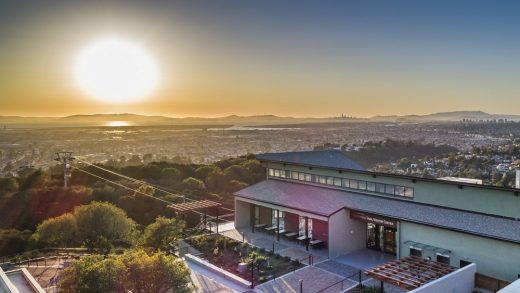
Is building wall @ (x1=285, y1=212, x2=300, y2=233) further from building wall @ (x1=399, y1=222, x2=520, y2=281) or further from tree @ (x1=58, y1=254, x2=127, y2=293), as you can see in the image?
tree @ (x1=58, y1=254, x2=127, y2=293)

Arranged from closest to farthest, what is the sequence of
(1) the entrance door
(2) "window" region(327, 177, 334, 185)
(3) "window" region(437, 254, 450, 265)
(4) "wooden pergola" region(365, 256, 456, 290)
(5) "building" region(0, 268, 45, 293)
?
(4) "wooden pergola" region(365, 256, 456, 290), (5) "building" region(0, 268, 45, 293), (3) "window" region(437, 254, 450, 265), (1) the entrance door, (2) "window" region(327, 177, 334, 185)

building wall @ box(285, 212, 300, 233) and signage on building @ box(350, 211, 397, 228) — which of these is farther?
building wall @ box(285, 212, 300, 233)

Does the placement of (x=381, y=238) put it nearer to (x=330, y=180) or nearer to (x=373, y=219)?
(x=373, y=219)

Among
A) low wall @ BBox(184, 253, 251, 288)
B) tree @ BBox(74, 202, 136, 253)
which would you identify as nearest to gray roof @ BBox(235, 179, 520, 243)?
low wall @ BBox(184, 253, 251, 288)

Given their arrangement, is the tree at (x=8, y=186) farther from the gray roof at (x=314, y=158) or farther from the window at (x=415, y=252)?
the window at (x=415, y=252)

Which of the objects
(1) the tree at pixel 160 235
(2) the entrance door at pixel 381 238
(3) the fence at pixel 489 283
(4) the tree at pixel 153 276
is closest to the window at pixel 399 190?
(2) the entrance door at pixel 381 238

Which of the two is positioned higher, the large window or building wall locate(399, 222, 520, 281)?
the large window
